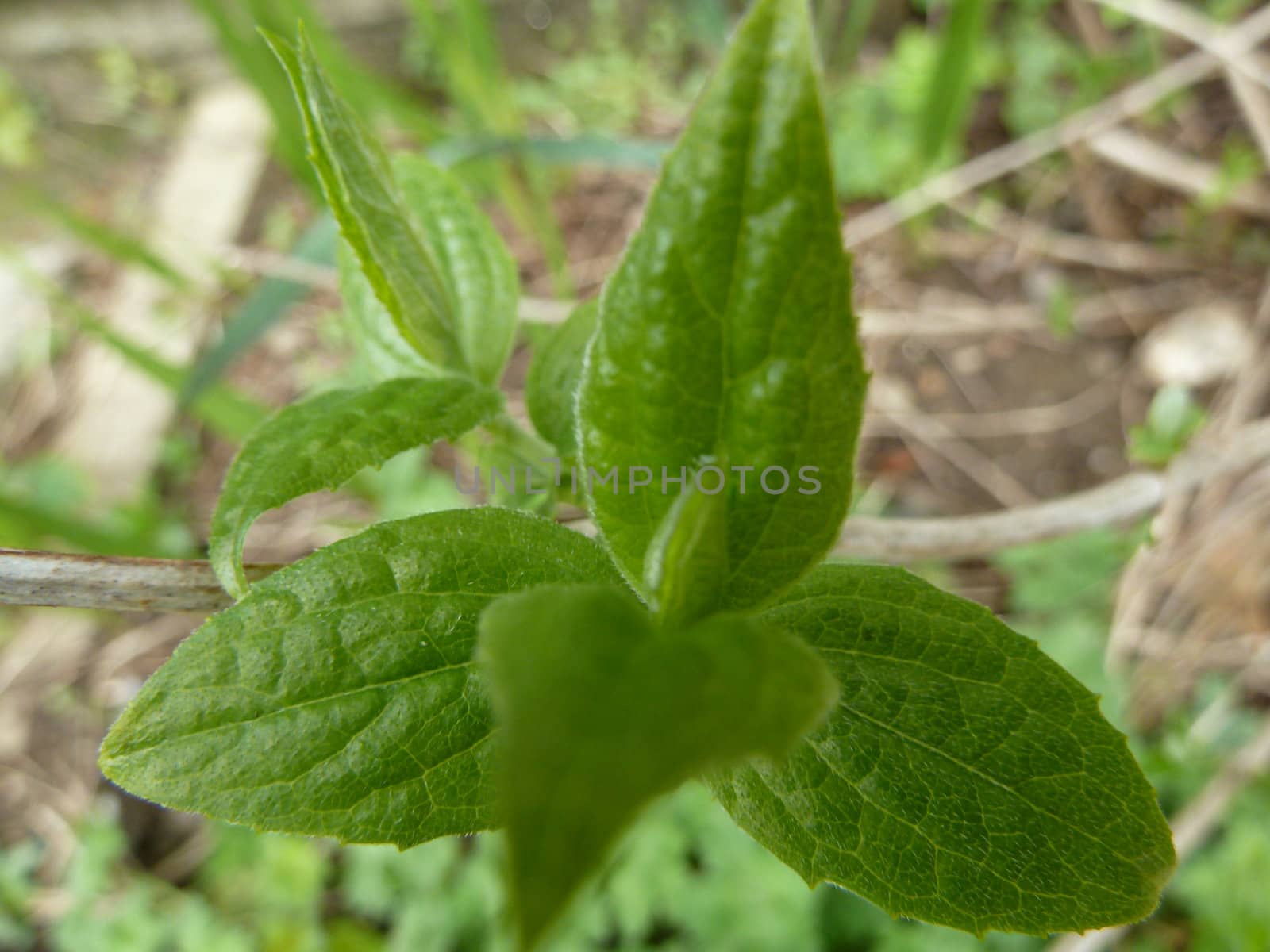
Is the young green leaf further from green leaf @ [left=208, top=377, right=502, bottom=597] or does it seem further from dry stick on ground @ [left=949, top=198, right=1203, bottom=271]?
dry stick on ground @ [left=949, top=198, right=1203, bottom=271]

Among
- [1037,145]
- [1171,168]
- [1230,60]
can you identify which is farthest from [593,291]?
[1230,60]

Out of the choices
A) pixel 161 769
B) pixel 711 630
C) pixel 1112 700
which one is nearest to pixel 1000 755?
pixel 711 630

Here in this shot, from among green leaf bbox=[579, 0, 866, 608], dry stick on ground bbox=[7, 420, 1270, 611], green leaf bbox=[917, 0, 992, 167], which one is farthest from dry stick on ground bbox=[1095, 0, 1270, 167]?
green leaf bbox=[579, 0, 866, 608]

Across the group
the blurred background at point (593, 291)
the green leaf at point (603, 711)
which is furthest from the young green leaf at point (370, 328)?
the green leaf at point (603, 711)

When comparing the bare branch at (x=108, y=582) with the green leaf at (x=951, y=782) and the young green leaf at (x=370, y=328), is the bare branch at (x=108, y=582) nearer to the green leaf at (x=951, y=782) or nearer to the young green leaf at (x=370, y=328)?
the young green leaf at (x=370, y=328)

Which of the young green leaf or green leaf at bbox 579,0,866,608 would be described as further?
the young green leaf

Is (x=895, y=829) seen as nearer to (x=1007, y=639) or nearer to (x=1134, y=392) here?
(x=1007, y=639)

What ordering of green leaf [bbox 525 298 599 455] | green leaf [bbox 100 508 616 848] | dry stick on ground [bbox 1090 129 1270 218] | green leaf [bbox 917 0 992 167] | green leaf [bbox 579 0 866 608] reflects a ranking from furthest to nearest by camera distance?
dry stick on ground [bbox 1090 129 1270 218] → green leaf [bbox 917 0 992 167] → green leaf [bbox 525 298 599 455] → green leaf [bbox 100 508 616 848] → green leaf [bbox 579 0 866 608]

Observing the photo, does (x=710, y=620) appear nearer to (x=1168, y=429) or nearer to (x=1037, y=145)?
(x=1168, y=429)
